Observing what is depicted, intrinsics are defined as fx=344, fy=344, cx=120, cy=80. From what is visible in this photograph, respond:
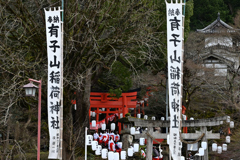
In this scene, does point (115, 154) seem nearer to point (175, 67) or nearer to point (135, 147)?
point (135, 147)

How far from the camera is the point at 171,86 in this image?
9492 mm

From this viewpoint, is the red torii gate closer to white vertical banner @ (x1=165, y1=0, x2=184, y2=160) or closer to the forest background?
the forest background

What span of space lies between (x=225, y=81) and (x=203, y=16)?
1692 centimetres

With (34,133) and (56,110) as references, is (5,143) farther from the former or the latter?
(34,133)

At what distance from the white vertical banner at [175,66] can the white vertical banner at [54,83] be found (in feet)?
10.2

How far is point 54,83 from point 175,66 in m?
3.44

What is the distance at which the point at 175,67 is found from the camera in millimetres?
9469

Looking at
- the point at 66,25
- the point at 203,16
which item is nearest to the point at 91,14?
the point at 66,25

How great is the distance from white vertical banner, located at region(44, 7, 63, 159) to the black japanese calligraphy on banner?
3.12m

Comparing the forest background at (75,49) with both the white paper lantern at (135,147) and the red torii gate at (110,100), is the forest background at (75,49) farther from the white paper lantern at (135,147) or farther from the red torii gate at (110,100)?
the white paper lantern at (135,147)

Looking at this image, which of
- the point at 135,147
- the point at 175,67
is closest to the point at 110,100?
the point at 135,147

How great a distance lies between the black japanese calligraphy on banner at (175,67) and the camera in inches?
372

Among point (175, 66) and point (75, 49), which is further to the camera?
point (75, 49)

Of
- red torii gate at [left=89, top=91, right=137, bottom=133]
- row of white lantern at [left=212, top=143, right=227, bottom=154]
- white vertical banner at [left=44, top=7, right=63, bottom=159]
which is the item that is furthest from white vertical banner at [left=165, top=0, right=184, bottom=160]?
red torii gate at [left=89, top=91, right=137, bottom=133]
